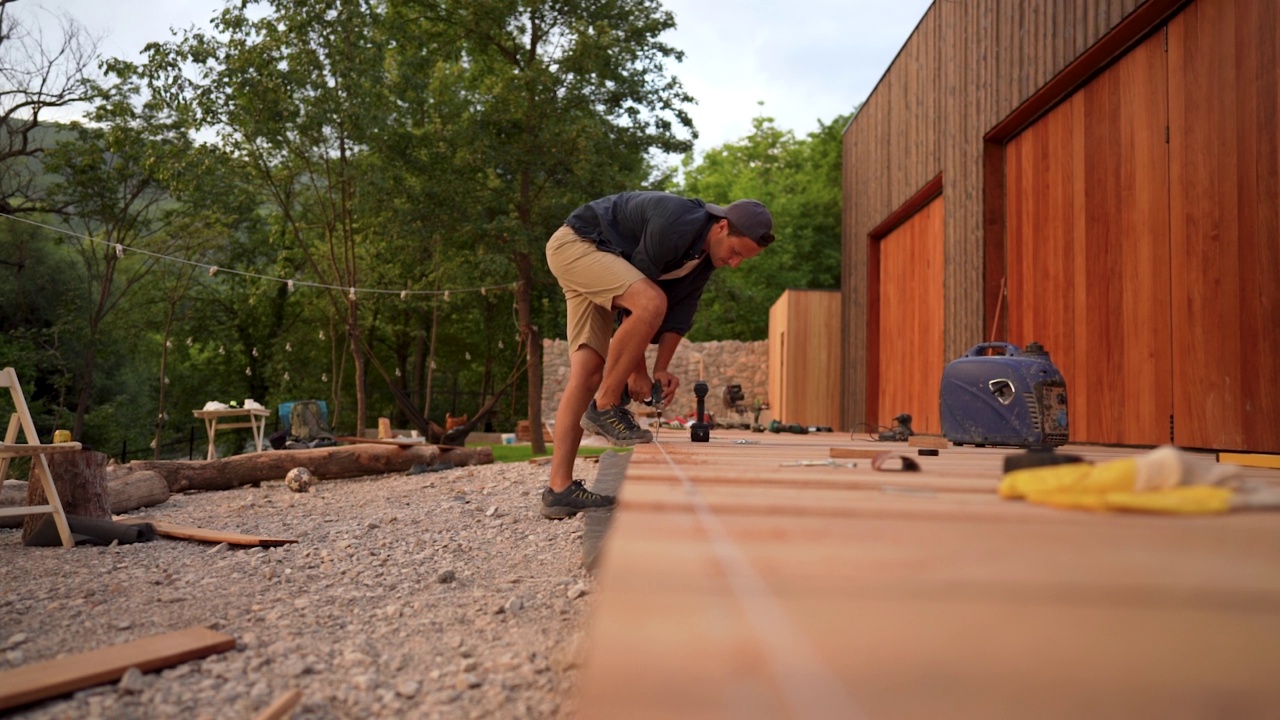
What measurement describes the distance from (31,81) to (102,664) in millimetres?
18506

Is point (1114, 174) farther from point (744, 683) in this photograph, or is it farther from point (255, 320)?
point (255, 320)

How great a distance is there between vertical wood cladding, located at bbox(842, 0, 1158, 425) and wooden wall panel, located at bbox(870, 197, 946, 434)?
0.32m

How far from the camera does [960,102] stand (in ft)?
23.7

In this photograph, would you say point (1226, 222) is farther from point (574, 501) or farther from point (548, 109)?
point (548, 109)

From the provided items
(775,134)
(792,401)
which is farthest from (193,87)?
(775,134)

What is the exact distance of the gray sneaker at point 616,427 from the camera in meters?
3.10

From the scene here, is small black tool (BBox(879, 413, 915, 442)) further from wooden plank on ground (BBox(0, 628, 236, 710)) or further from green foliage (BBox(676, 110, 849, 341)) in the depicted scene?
green foliage (BBox(676, 110, 849, 341))

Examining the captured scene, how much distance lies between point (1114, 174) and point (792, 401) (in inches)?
301

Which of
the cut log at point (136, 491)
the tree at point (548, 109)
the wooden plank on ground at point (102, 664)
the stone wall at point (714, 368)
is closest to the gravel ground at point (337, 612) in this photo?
the wooden plank on ground at point (102, 664)

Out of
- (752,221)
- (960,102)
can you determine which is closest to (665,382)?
(752,221)

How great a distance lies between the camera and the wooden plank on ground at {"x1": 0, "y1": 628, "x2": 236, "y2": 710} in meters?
1.66

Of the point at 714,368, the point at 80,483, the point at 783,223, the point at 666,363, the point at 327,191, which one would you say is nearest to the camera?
the point at 666,363

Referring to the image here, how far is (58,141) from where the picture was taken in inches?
696

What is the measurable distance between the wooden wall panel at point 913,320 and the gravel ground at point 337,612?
16.3 feet
